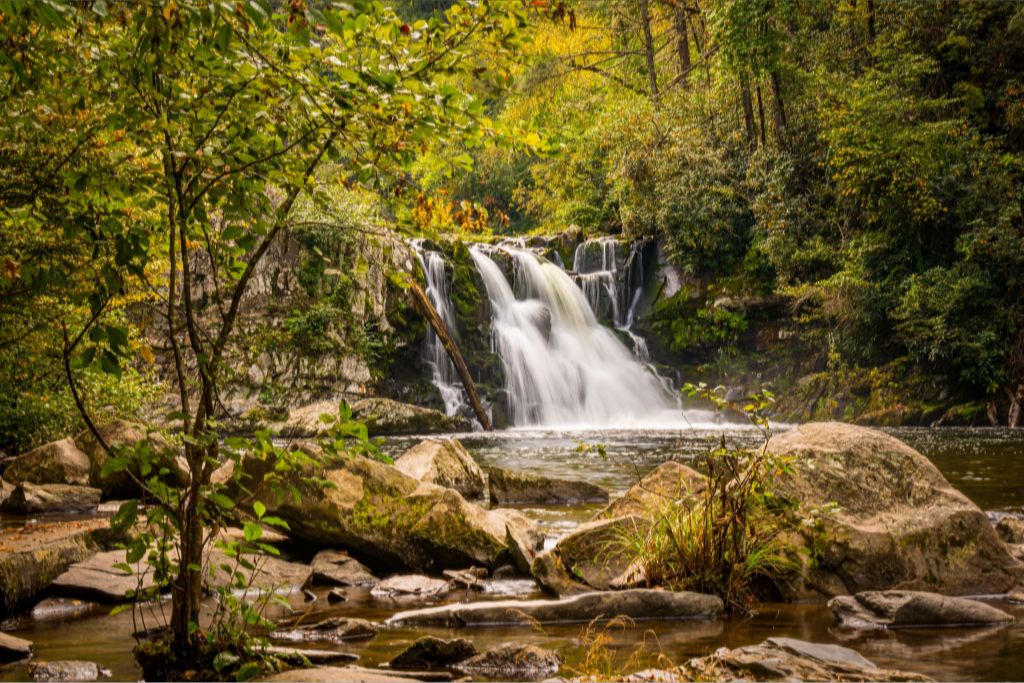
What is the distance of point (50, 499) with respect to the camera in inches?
392

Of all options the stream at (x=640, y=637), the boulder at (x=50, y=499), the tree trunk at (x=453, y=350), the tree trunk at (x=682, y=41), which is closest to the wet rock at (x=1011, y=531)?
the stream at (x=640, y=637)

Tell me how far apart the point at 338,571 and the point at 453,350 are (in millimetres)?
16464

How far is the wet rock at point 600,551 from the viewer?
627 centimetres

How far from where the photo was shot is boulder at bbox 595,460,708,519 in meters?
6.93

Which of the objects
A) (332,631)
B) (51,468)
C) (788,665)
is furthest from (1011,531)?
(51,468)

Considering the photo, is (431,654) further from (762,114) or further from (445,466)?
(762,114)

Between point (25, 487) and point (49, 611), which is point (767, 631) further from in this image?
point (25, 487)

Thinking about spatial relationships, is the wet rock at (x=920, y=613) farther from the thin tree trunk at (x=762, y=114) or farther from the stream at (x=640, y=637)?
the thin tree trunk at (x=762, y=114)

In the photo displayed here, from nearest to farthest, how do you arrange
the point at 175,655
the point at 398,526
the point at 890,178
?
1. the point at 175,655
2. the point at 398,526
3. the point at 890,178

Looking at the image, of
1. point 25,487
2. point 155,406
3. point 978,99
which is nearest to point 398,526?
point 25,487

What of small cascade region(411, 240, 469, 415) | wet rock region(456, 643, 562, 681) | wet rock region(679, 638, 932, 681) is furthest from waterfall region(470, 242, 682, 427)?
wet rock region(679, 638, 932, 681)

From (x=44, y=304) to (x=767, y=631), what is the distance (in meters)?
8.92

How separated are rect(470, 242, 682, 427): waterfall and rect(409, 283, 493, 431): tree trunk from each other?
900 mm

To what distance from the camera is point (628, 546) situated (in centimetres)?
634
